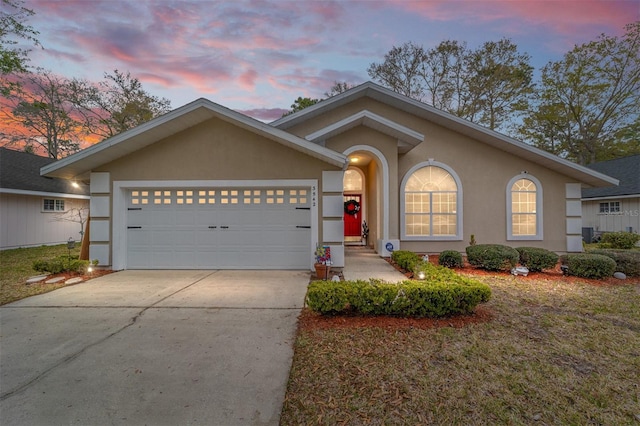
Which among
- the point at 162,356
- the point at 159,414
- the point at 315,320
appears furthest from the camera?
the point at 315,320

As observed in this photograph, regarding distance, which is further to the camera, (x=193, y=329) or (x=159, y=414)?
A: (x=193, y=329)

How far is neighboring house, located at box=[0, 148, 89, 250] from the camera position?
40.2 ft

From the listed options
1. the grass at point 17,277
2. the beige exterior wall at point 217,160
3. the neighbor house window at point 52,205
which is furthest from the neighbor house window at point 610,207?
the neighbor house window at point 52,205

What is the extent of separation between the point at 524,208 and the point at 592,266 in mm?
3986

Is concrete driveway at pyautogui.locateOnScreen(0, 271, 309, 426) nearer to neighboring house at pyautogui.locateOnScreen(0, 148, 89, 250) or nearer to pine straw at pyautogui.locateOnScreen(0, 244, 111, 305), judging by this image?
pine straw at pyautogui.locateOnScreen(0, 244, 111, 305)

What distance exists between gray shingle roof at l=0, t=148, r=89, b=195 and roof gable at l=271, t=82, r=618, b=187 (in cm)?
1181


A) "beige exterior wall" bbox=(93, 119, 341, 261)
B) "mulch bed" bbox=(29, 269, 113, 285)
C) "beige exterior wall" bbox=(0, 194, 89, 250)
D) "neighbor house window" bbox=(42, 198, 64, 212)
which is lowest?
"mulch bed" bbox=(29, 269, 113, 285)

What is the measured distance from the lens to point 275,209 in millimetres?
7762

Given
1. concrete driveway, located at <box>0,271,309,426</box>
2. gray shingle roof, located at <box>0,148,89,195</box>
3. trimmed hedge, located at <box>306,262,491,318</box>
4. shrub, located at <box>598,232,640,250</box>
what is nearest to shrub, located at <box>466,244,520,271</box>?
trimmed hedge, located at <box>306,262,491,318</box>

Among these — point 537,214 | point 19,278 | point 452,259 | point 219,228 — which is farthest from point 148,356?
point 537,214

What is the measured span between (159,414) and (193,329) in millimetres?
1750

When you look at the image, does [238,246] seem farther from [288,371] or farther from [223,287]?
[288,371]

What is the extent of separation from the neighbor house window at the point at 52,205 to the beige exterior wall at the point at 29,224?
18cm

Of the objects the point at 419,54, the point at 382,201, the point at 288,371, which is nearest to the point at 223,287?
the point at 288,371
